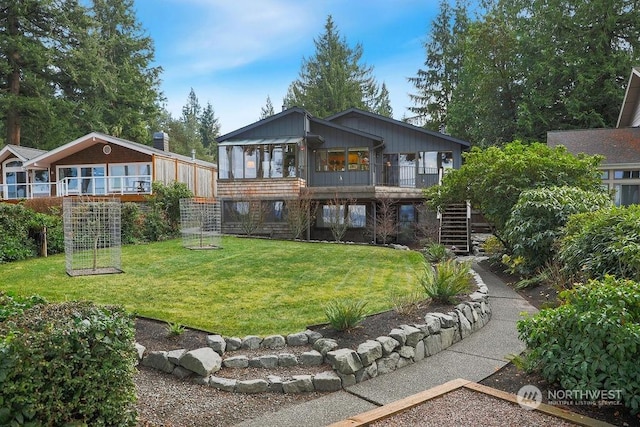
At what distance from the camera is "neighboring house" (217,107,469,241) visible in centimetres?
1791

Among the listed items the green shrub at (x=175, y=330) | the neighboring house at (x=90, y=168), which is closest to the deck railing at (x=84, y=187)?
the neighboring house at (x=90, y=168)

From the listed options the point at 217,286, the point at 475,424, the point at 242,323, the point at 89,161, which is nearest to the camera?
the point at 475,424

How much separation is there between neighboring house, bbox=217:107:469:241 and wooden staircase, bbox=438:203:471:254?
2.26 metres

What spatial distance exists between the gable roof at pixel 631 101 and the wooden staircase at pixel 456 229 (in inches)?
374

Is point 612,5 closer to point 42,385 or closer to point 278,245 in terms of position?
point 278,245

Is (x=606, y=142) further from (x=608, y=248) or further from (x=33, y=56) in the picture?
(x=33, y=56)

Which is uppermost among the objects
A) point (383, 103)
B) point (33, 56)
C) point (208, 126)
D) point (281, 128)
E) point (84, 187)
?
point (208, 126)

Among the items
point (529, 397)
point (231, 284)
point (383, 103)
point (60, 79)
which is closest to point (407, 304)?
point (529, 397)

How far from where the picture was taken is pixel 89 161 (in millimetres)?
21641

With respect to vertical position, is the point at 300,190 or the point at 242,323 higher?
the point at 300,190

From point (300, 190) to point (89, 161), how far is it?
1211cm

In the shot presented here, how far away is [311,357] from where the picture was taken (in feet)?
14.3

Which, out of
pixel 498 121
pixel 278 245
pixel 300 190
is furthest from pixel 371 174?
pixel 498 121

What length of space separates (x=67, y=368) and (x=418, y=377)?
125 inches
